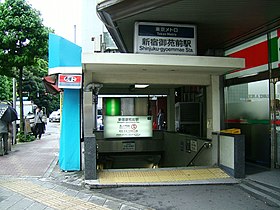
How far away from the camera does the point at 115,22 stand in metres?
7.36

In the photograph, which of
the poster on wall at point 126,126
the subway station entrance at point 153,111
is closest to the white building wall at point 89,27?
the subway station entrance at point 153,111

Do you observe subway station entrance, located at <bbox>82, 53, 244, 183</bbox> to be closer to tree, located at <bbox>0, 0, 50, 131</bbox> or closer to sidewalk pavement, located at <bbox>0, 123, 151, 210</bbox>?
sidewalk pavement, located at <bbox>0, 123, 151, 210</bbox>

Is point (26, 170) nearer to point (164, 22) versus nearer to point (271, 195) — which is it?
point (164, 22)

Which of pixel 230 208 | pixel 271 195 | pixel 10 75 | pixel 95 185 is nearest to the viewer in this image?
pixel 230 208

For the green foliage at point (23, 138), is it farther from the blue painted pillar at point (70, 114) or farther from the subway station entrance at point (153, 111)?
the blue painted pillar at point (70, 114)

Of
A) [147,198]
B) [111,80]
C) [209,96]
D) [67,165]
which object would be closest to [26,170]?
[67,165]

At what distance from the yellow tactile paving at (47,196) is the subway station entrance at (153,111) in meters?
1.09

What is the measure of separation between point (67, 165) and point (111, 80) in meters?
2.63

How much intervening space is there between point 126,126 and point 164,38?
4.51m

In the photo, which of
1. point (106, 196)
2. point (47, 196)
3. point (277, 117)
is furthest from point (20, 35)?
point (277, 117)

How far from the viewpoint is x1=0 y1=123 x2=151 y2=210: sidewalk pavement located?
18.9 ft

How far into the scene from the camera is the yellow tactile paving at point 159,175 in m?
7.22

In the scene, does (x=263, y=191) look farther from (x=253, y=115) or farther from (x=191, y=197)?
(x=253, y=115)

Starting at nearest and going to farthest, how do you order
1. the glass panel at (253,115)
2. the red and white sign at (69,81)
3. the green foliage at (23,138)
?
the glass panel at (253,115)
the red and white sign at (69,81)
the green foliage at (23,138)
